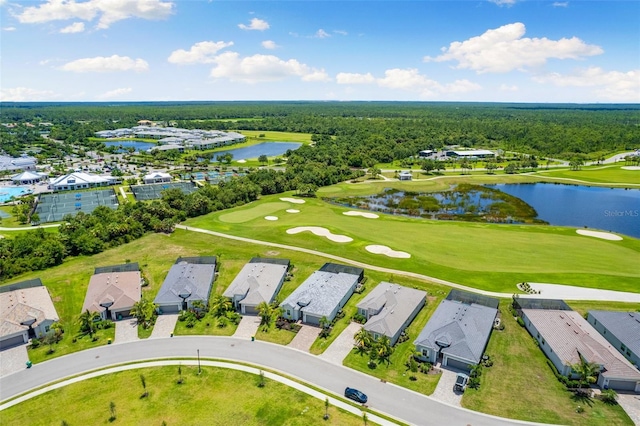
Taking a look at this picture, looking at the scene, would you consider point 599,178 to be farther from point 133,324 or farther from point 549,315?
point 133,324

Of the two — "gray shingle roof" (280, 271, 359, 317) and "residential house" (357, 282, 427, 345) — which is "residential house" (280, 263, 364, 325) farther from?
"residential house" (357, 282, 427, 345)

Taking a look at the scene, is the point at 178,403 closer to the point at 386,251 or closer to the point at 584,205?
the point at 386,251

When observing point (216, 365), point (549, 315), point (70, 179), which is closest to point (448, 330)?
point (549, 315)

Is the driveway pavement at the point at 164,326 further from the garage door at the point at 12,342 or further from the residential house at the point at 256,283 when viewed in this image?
the garage door at the point at 12,342

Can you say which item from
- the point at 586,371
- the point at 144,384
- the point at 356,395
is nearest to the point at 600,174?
the point at 586,371

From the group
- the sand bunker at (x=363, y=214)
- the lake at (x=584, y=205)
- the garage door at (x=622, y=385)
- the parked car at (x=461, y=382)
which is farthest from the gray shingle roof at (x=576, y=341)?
the lake at (x=584, y=205)

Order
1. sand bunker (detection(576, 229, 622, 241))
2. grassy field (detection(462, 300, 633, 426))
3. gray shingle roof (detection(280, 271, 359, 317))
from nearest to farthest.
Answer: grassy field (detection(462, 300, 633, 426)), gray shingle roof (detection(280, 271, 359, 317)), sand bunker (detection(576, 229, 622, 241))

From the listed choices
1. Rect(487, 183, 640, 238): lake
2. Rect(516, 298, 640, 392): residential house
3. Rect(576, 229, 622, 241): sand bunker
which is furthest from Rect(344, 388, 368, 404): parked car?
Rect(487, 183, 640, 238): lake
